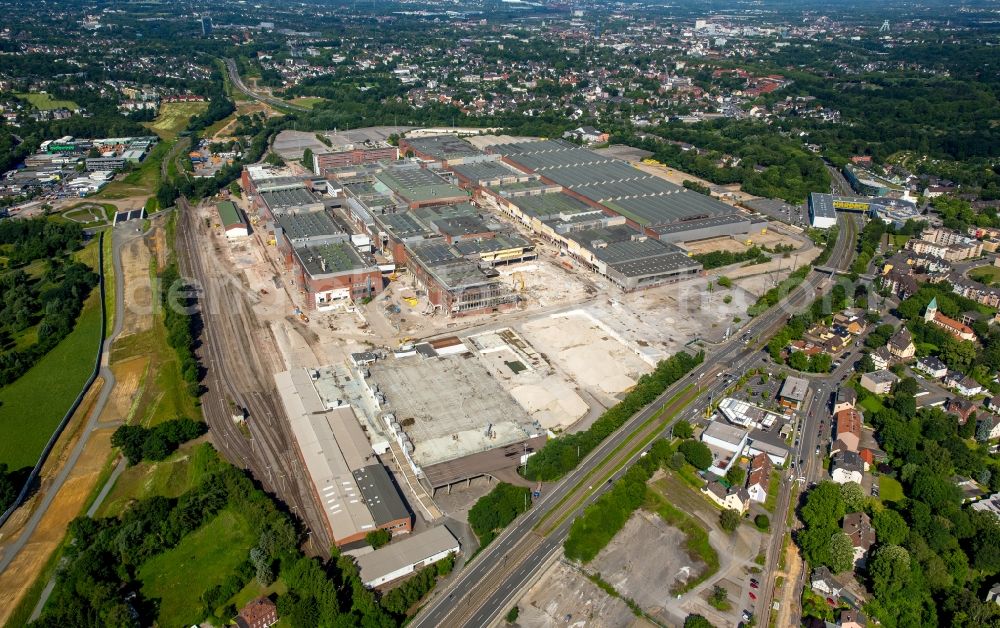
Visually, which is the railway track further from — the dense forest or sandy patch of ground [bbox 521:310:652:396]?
sandy patch of ground [bbox 521:310:652:396]

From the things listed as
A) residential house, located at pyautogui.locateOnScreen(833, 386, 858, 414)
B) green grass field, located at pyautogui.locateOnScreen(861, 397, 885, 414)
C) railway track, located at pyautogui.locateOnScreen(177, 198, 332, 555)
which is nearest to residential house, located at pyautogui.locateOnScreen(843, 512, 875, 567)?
residential house, located at pyautogui.locateOnScreen(833, 386, 858, 414)

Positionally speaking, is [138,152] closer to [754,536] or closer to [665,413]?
[665,413]

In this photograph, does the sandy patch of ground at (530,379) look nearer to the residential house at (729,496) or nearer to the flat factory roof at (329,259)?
the residential house at (729,496)

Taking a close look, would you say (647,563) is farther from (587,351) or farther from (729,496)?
(587,351)

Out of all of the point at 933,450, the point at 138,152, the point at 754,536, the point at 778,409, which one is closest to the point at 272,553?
the point at 754,536

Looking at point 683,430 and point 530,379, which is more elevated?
point 683,430

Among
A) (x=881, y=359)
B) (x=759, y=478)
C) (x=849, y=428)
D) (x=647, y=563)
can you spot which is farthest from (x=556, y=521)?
(x=881, y=359)
